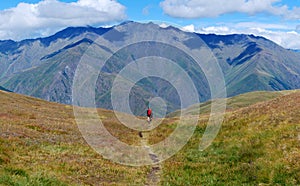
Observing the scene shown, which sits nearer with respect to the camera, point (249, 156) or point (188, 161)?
point (249, 156)

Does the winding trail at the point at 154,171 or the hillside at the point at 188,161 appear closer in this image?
the hillside at the point at 188,161

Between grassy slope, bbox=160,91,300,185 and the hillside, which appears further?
grassy slope, bbox=160,91,300,185

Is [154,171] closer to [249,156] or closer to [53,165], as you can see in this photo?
[249,156]

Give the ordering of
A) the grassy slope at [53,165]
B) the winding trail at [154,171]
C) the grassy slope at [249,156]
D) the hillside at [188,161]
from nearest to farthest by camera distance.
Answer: the grassy slope at [53,165] → the hillside at [188,161] → the grassy slope at [249,156] → the winding trail at [154,171]

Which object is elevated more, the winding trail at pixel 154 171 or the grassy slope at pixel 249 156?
the grassy slope at pixel 249 156

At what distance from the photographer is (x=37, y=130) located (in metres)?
38.3

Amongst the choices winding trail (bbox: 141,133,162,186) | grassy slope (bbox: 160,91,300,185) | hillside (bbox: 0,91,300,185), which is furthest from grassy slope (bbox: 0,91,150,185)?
grassy slope (bbox: 160,91,300,185)

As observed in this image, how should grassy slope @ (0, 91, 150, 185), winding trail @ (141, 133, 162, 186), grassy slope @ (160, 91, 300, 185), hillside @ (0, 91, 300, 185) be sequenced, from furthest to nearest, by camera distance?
1. winding trail @ (141, 133, 162, 186)
2. grassy slope @ (160, 91, 300, 185)
3. hillside @ (0, 91, 300, 185)
4. grassy slope @ (0, 91, 150, 185)

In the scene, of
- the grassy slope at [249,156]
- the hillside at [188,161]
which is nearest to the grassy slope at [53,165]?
the hillside at [188,161]

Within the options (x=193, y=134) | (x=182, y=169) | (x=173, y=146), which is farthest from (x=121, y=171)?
(x=193, y=134)

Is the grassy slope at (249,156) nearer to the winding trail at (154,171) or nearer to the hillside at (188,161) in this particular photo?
the hillside at (188,161)

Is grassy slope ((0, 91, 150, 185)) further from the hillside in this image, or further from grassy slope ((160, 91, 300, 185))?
grassy slope ((160, 91, 300, 185))

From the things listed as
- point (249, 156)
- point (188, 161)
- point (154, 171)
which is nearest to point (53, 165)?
point (154, 171)

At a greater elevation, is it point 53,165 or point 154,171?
point 53,165
